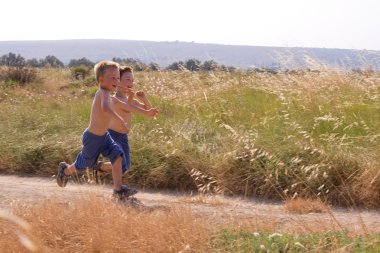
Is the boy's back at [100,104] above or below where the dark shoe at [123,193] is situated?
above

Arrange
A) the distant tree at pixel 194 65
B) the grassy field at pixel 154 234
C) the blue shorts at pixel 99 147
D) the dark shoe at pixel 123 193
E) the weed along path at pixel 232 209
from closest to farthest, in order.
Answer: the grassy field at pixel 154 234
the weed along path at pixel 232 209
the dark shoe at pixel 123 193
the blue shorts at pixel 99 147
the distant tree at pixel 194 65

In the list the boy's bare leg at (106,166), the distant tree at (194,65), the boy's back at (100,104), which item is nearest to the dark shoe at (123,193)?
the boy's bare leg at (106,166)

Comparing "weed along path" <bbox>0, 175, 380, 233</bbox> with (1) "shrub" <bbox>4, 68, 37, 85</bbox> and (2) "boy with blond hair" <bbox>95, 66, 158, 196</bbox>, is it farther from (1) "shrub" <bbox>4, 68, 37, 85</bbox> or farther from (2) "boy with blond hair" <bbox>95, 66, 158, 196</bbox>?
(1) "shrub" <bbox>4, 68, 37, 85</bbox>

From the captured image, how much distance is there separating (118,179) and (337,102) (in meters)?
3.66

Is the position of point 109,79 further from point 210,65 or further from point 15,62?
point 15,62

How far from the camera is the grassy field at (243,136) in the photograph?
685 centimetres

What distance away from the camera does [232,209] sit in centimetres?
588

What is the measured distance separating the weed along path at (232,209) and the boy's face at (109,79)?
1.04 meters

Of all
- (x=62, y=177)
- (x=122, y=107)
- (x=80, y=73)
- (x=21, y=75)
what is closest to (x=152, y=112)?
(x=122, y=107)

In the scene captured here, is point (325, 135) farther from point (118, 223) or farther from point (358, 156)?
point (118, 223)

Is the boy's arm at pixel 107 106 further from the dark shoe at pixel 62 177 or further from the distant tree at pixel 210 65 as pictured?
the distant tree at pixel 210 65

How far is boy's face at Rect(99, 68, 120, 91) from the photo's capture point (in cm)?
641

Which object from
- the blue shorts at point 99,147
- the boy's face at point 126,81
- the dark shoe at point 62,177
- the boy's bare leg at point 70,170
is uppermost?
the boy's face at point 126,81

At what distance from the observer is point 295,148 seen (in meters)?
7.22
